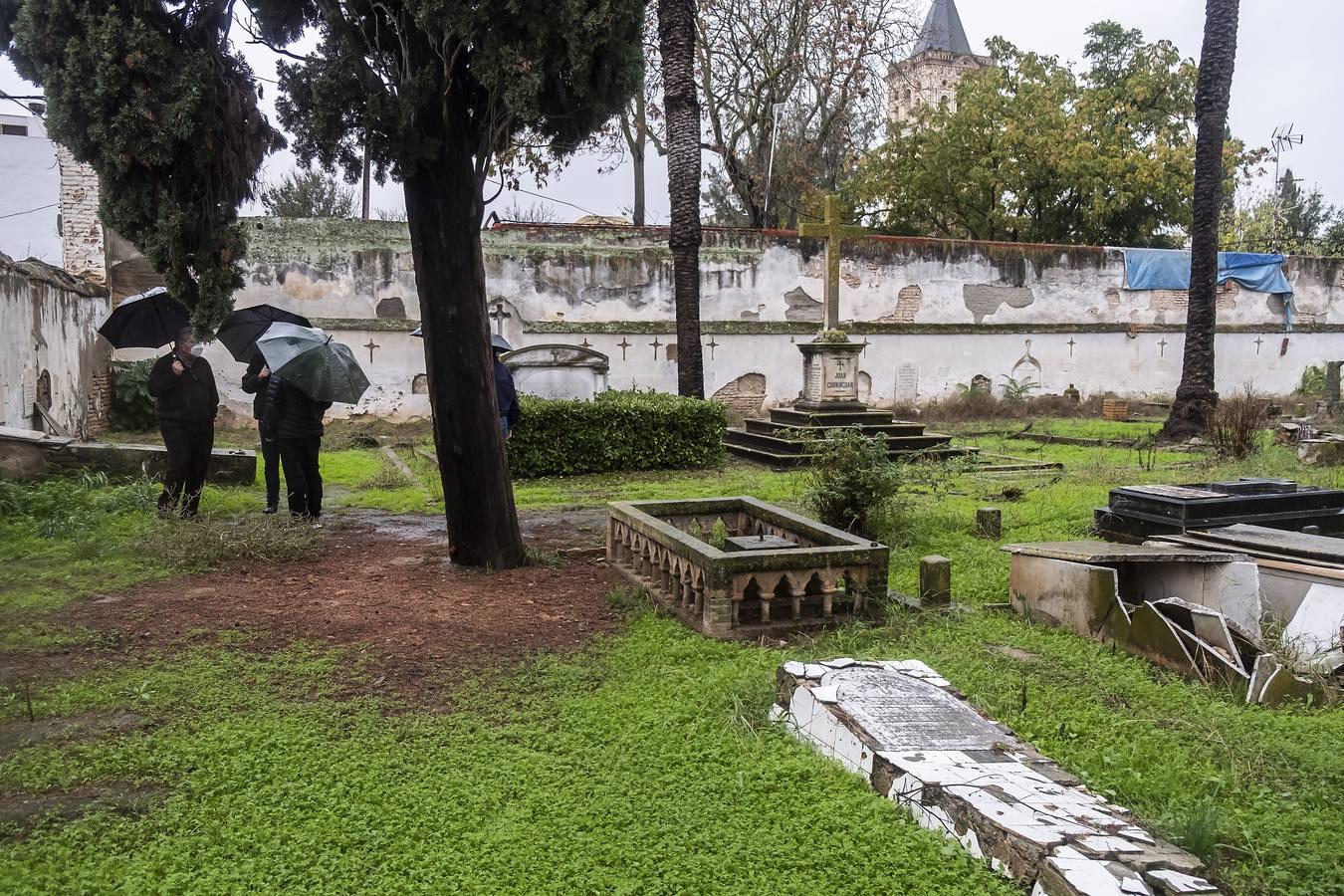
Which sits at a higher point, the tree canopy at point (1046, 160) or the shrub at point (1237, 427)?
the tree canopy at point (1046, 160)

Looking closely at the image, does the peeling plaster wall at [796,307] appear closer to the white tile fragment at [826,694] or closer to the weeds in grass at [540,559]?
the weeds in grass at [540,559]

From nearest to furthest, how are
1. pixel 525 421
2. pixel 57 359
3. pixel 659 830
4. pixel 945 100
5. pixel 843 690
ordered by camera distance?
pixel 659 830 → pixel 843 690 → pixel 525 421 → pixel 57 359 → pixel 945 100

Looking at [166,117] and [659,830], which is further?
[166,117]

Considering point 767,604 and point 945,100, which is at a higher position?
point 945,100

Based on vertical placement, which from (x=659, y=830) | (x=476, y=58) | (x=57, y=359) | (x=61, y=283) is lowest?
(x=659, y=830)

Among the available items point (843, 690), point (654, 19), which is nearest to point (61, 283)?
point (843, 690)

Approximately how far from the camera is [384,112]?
632 cm

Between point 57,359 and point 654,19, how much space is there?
1538 cm

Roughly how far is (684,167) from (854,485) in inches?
312

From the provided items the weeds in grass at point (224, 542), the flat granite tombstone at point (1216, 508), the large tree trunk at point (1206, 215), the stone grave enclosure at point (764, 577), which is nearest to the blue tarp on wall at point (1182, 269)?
the large tree trunk at point (1206, 215)

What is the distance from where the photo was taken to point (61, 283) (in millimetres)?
13188

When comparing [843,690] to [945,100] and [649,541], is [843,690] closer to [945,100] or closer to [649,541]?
[649,541]

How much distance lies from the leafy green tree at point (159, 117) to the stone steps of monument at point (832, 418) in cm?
847

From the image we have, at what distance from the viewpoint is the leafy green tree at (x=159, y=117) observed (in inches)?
249
